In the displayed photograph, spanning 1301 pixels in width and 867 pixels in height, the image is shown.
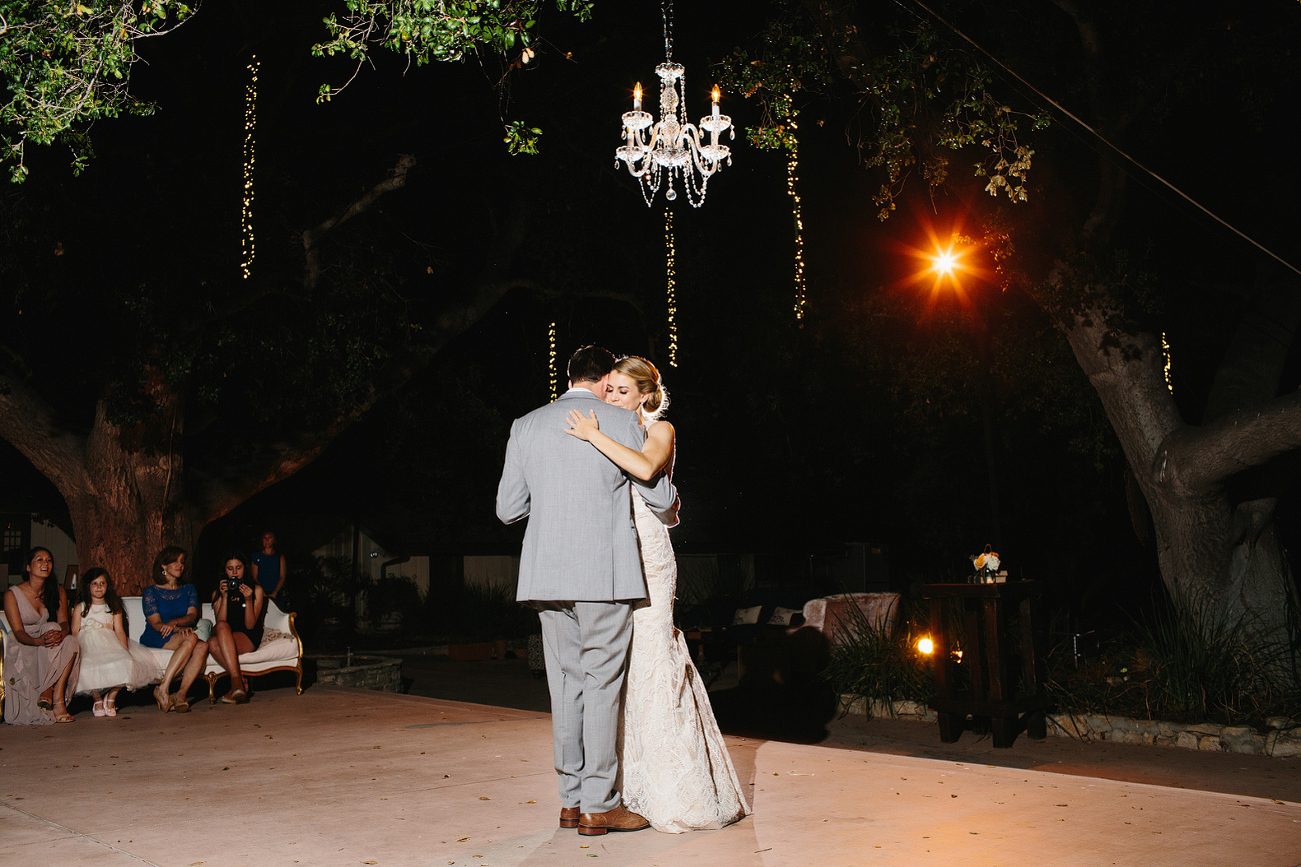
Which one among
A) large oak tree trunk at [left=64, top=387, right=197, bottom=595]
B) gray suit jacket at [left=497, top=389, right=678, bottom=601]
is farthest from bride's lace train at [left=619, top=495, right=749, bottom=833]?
large oak tree trunk at [left=64, top=387, right=197, bottom=595]

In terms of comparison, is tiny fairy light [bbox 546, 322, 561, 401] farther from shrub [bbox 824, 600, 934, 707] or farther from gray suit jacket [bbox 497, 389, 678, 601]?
gray suit jacket [bbox 497, 389, 678, 601]

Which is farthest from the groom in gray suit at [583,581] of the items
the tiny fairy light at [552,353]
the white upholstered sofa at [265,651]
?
the tiny fairy light at [552,353]

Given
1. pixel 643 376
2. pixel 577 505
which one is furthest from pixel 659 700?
pixel 643 376

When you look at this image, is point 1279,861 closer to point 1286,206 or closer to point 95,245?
point 1286,206

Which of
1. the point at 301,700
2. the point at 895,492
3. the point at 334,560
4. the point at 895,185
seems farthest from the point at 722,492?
the point at 301,700

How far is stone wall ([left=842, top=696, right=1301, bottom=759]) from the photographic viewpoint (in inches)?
336

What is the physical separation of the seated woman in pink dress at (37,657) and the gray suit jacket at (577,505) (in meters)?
5.32

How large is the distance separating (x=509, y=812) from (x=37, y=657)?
5.27m

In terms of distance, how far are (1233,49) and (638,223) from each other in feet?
29.2

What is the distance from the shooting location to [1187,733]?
901 centimetres

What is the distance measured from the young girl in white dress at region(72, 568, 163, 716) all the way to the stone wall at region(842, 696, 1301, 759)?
7665mm

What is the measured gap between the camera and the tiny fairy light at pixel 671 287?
1627 cm

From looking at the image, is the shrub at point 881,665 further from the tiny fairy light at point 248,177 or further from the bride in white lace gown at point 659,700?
the tiny fairy light at point 248,177

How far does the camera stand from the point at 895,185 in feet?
45.2
